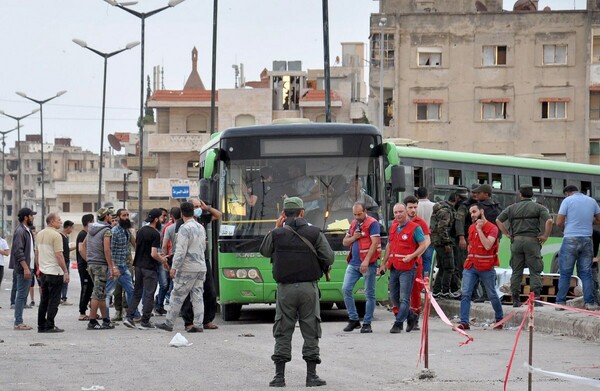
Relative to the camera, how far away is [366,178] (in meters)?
21.2

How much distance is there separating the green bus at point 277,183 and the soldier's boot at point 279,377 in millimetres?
8598

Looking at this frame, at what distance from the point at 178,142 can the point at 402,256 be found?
79.7 meters

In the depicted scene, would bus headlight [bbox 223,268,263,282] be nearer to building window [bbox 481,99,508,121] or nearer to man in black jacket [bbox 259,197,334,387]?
man in black jacket [bbox 259,197,334,387]

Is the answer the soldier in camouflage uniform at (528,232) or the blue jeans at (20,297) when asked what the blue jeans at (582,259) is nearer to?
the soldier in camouflage uniform at (528,232)

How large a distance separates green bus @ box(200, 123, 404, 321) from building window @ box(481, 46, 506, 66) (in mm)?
53803

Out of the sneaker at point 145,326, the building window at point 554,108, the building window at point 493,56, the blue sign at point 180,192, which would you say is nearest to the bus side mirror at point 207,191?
the sneaker at point 145,326

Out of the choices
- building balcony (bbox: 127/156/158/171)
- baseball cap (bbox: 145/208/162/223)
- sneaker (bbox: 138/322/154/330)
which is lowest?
sneaker (bbox: 138/322/154/330)

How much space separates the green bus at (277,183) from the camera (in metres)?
21.0

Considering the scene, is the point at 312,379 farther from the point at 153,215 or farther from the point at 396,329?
the point at 153,215

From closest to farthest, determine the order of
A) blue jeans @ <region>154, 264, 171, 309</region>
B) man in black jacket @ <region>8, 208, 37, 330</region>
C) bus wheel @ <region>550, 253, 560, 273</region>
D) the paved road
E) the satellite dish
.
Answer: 1. the paved road
2. man in black jacket @ <region>8, 208, 37, 330</region>
3. blue jeans @ <region>154, 264, 171, 309</region>
4. bus wheel @ <region>550, 253, 560, 273</region>
5. the satellite dish

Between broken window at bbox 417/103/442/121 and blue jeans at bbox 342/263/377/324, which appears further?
broken window at bbox 417/103/442/121

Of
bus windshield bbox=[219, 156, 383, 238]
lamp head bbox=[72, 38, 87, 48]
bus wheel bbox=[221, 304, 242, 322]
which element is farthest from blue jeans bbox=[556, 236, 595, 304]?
lamp head bbox=[72, 38, 87, 48]

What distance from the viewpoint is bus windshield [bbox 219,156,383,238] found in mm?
20969

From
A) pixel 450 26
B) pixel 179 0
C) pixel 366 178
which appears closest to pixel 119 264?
pixel 366 178
